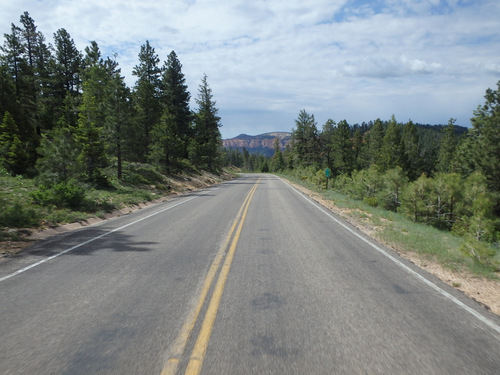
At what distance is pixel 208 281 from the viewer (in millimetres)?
5113

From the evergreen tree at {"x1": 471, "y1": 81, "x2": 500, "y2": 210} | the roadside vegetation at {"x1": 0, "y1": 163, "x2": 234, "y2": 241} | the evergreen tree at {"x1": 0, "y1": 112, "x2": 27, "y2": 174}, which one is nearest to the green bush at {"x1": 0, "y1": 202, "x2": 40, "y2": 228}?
the roadside vegetation at {"x1": 0, "y1": 163, "x2": 234, "y2": 241}

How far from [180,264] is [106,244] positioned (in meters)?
2.90

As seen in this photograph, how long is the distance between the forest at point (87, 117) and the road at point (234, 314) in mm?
8743

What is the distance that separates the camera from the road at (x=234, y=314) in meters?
3.01

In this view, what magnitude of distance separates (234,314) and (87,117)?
2156 cm

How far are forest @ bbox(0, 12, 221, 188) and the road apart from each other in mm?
8743

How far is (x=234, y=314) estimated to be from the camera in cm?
397

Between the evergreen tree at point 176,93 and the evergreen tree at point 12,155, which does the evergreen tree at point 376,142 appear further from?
the evergreen tree at point 12,155

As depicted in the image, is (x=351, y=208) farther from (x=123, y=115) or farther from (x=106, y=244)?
(x=123, y=115)

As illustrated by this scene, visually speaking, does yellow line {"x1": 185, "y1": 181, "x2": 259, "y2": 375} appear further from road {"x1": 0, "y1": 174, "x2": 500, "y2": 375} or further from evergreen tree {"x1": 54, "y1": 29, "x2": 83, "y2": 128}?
evergreen tree {"x1": 54, "y1": 29, "x2": 83, "y2": 128}

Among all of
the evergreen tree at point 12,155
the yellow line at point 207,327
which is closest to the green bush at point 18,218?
the yellow line at point 207,327

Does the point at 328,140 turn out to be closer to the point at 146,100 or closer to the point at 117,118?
the point at 146,100

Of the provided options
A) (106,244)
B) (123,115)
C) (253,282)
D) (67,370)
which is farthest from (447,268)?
(123,115)

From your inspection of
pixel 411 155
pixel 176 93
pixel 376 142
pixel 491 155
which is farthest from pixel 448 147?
pixel 176 93
